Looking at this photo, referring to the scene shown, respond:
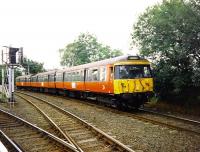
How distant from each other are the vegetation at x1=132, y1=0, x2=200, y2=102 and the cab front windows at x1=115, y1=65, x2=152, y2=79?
121 cm

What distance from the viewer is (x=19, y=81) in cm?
6003

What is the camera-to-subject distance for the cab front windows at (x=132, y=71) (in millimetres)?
16578

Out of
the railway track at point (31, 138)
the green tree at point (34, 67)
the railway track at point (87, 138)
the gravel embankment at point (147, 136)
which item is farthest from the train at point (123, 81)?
the green tree at point (34, 67)

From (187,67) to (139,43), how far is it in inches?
190

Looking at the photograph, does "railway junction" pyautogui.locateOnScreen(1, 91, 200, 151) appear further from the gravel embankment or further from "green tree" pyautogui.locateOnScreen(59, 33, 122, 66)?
"green tree" pyautogui.locateOnScreen(59, 33, 122, 66)

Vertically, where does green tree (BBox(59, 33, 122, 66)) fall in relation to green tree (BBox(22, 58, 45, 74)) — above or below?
above

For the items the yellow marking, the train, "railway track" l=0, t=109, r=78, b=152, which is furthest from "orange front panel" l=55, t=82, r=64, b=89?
"railway track" l=0, t=109, r=78, b=152

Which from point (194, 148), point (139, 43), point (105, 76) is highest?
point (139, 43)

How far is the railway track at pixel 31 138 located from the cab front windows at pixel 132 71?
5.74m

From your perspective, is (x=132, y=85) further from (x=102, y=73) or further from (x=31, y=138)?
(x=31, y=138)

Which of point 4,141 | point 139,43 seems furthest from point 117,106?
point 4,141

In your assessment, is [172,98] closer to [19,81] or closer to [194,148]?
[194,148]

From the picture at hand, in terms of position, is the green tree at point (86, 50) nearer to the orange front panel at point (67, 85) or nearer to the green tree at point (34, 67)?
the green tree at point (34, 67)

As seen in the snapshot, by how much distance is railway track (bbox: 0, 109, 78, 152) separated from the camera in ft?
28.8
